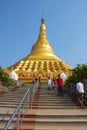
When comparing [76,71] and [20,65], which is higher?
[20,65]

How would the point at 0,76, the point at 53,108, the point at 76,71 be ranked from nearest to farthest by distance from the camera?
the point at 53,108 → the point at 76,71 → the point at 0,76

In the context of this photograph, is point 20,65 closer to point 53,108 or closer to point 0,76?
point 0,76

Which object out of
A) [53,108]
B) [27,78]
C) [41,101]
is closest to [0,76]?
[41,101]

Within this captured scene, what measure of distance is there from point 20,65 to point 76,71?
38.5 m

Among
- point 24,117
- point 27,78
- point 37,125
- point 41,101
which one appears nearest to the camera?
point 37,125

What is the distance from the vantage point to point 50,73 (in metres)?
54.2

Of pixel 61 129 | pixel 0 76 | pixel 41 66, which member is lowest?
pixel 61 129

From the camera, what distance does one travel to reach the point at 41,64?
2411 inches

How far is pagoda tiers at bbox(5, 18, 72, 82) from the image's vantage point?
54500 mm

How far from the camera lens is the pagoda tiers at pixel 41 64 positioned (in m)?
54.5

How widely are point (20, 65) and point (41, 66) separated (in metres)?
4.28

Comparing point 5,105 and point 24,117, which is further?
point 5,105

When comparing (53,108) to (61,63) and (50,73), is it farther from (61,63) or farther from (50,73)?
(61,63)

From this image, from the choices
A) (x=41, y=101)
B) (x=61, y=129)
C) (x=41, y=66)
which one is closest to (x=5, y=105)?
(x=41, y=101)
